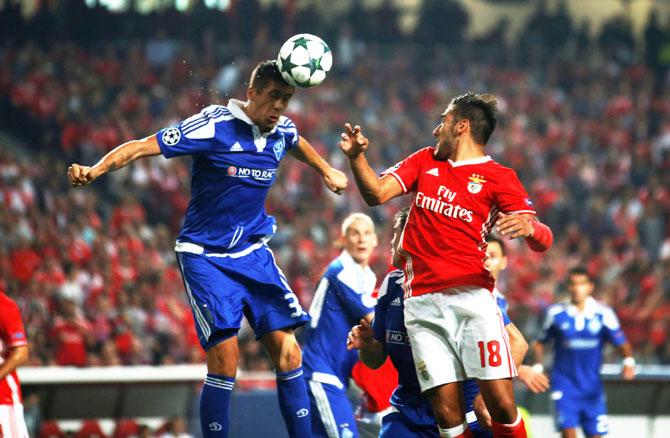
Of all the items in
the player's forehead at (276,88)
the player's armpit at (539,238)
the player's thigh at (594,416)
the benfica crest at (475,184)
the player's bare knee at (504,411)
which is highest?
the player's forehead at (276,88)

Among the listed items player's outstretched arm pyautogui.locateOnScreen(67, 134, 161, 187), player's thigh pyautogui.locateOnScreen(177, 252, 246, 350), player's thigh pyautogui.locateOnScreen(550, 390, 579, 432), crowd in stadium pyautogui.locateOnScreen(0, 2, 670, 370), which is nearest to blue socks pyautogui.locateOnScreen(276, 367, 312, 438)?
player's thigh pyautogui.locateOnScreen(177, 252, 246, 350)

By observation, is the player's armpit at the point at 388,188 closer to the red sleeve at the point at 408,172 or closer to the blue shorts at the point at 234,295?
the red sleeve at the point at 408,172

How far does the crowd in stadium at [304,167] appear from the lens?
549 inches

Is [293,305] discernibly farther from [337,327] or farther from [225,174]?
[337,327]

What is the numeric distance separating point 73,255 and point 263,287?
28.8 ft

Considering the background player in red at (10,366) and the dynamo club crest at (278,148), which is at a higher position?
the dynamo club crest at (278,148)

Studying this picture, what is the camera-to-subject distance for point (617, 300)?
1755cm

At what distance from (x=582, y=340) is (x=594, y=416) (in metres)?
0.78

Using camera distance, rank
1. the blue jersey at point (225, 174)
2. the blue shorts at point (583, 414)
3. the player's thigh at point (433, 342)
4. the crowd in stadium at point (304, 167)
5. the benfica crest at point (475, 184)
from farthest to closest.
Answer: the crowd in stadium at point (304, 167)
the blue shorts at point (583, 414)
the blue jersey at point (225, 174)
the benfica crest at point (475, 184)
the player's thigh at point (433, 342)

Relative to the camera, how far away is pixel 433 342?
5.52 m

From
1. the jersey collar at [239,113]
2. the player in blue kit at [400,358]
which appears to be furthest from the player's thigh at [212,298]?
the jersey collar at [239,113]

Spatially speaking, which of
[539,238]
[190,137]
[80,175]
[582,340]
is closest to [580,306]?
[582,340]

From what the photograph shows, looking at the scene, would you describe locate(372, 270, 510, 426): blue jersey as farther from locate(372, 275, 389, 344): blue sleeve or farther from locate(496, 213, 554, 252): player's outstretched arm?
locate(496, 213, 554, 252): player's outstretched arm

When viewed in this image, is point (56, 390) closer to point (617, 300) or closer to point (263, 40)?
point (617, 300)
